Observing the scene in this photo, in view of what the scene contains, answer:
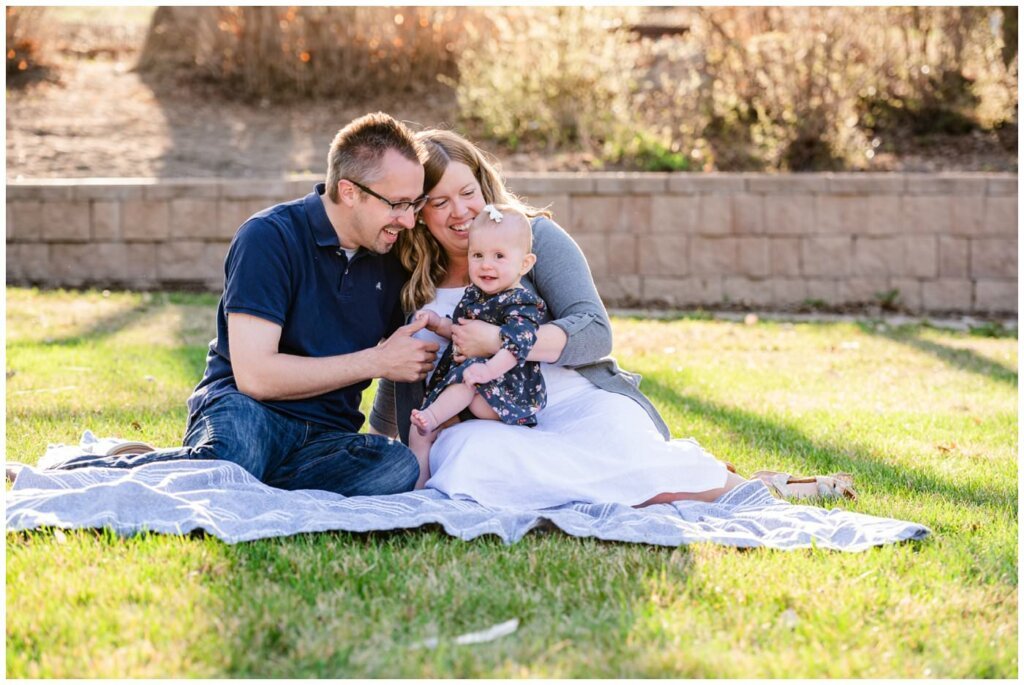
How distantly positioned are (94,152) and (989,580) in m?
8.78

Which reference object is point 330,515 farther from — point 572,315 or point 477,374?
point 572,315

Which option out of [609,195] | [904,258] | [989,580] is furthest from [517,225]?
[904,258]

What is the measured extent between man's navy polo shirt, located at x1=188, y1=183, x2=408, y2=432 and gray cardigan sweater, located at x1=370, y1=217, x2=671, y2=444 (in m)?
0.30

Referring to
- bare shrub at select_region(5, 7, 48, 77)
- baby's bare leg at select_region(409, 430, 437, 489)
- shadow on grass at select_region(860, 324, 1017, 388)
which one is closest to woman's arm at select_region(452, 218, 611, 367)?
baby's bare leg at select_region(409, 430, 437, 489)

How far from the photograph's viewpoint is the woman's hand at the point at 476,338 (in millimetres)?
3455

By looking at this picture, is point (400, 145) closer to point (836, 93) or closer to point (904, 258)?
point (904, 258)

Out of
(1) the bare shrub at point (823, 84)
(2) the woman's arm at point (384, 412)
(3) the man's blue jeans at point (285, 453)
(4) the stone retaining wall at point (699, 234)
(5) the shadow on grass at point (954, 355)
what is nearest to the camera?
(3) the man's blue jeans at point (285, 453)

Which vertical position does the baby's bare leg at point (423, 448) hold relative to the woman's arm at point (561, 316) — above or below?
below

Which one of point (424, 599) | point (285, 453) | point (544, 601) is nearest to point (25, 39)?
point (285, 453)

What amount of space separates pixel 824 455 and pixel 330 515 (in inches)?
84.0

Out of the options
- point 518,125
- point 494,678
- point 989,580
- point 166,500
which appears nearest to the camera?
point 494,678

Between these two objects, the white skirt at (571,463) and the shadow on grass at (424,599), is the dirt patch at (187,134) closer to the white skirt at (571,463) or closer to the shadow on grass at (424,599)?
the white skirt at (571,463)

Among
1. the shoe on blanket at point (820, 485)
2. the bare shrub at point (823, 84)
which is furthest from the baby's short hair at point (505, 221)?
the bare shrub at point (823, 84)

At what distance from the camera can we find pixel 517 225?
3.46m
